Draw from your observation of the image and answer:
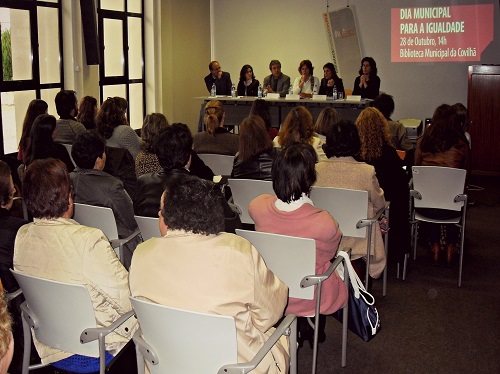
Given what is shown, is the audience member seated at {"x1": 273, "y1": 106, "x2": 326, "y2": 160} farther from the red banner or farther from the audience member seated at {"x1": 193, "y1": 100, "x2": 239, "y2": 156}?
the red banner

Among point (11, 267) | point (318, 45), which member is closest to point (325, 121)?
point (11, 267)

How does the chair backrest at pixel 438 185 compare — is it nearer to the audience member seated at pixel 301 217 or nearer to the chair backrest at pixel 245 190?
the chair backrest at pixel 245 190

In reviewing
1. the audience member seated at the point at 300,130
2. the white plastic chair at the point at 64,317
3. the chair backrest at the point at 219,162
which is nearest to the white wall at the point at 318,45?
the audience member seated at the point at 300,130

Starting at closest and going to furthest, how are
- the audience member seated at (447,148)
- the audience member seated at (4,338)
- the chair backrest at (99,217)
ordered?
the audience member seated at (4,338) → the chair backrest at (99,217) → the audience member seated at (447,148)

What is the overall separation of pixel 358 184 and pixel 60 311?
2.31m

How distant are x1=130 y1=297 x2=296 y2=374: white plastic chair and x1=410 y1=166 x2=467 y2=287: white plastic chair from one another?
9.80 ft

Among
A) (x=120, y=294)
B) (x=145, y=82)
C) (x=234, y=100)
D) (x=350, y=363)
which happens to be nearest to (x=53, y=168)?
(x=120, y=294)

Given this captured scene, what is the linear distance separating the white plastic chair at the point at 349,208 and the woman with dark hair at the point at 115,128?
208cm

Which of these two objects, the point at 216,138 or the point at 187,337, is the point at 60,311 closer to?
the point at 187,337

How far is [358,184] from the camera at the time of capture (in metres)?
4.29

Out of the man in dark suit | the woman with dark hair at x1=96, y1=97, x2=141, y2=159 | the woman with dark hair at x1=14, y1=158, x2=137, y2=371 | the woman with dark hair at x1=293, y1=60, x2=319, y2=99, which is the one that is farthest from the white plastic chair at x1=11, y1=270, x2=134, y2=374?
Result: the man in dark suit

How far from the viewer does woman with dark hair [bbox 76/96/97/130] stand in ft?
20.7

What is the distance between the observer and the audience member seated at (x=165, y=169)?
370 centimetres

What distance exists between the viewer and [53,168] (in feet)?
9.35
